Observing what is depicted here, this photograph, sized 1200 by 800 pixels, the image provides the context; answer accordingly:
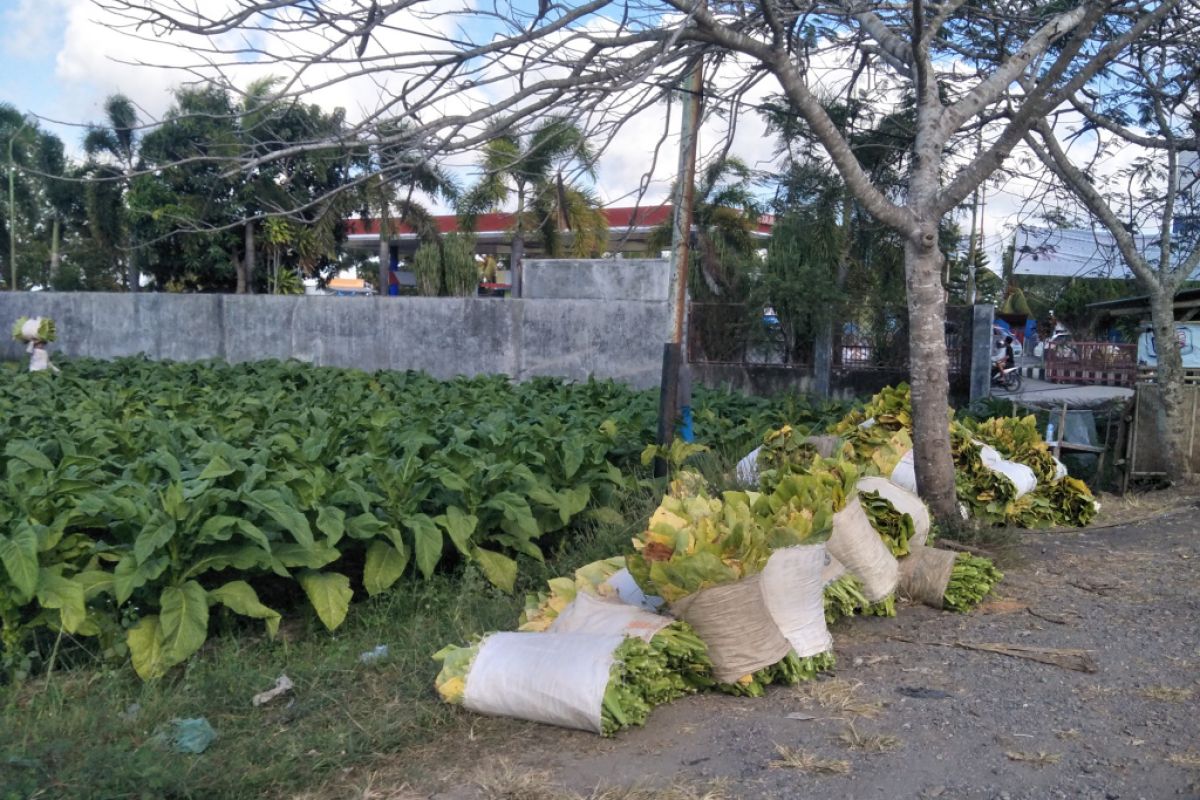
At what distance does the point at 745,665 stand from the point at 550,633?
830mm

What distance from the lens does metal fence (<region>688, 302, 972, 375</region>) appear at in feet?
48.2

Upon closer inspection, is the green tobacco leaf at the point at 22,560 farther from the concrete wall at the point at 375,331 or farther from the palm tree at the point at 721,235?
the palm tree at the point at 721,235

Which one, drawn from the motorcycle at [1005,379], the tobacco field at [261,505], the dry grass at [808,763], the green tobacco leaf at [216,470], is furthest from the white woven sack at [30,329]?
the motorcycle at [1005,379]

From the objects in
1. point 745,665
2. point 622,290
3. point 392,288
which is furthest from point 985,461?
point 392,288

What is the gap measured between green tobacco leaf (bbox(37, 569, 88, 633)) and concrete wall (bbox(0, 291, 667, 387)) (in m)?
10.4

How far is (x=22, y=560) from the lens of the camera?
15.9ft

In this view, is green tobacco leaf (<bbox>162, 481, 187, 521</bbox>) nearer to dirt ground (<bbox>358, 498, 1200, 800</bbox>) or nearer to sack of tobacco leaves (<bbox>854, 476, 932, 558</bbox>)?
dirt ground (<bbox>358, 498, 1200, 800</bbox>)

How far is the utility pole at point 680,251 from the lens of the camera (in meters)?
7.90

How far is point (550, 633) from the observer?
4.59 meters

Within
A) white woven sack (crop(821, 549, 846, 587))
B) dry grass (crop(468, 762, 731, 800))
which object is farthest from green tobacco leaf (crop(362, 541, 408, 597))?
white woven sack (crop(821, 549, 846, 587))

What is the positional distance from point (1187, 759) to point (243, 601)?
400 cm

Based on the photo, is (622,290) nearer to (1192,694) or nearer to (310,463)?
(310,463)

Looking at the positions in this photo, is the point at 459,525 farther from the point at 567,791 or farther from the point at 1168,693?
the point at 1168,693

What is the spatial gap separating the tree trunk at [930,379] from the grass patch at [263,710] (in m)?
2.84
